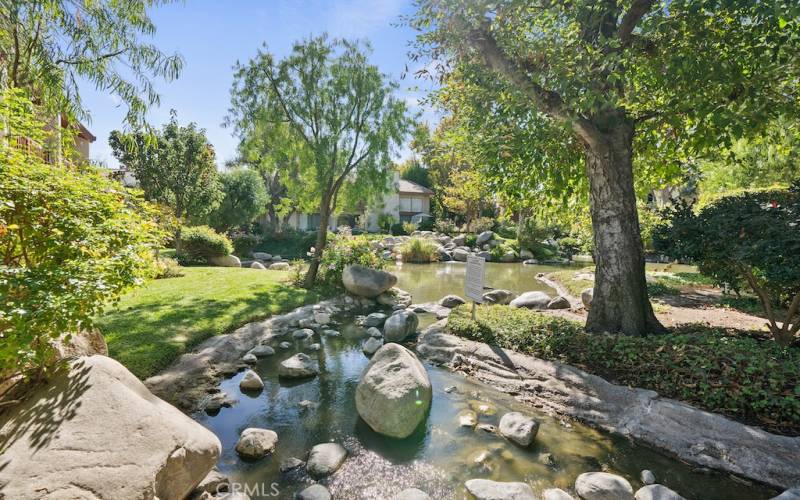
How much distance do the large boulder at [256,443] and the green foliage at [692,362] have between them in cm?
430

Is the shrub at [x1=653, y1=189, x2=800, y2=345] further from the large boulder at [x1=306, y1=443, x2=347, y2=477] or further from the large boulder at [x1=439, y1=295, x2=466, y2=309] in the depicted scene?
the large boulder at [x1=439, y1=295, x2=466, y2=309]

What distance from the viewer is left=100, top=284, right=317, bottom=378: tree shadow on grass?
6.11 m

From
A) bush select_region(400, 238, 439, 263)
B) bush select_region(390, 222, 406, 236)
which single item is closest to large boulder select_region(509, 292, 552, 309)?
bush select_region(400, 238, 439, 263)

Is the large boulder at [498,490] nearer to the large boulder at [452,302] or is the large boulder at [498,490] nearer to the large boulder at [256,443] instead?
the large boulder at [256,443]

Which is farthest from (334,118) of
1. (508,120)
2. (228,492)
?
(228,492)

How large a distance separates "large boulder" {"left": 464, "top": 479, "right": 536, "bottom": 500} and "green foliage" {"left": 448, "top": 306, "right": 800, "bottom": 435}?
2.65 m

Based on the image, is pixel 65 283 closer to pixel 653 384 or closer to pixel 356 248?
pixel 653 384

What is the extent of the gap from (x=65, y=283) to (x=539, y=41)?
7.61 m

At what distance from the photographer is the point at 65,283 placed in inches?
125

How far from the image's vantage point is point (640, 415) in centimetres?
489

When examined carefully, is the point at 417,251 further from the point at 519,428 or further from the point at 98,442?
the point at 98,442

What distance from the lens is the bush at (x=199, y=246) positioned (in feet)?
56.1

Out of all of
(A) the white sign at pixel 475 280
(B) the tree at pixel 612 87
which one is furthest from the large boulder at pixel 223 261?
(B) the tree at pixel 612 87

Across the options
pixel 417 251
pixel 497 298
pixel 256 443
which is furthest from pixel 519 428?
pixel 417 251
